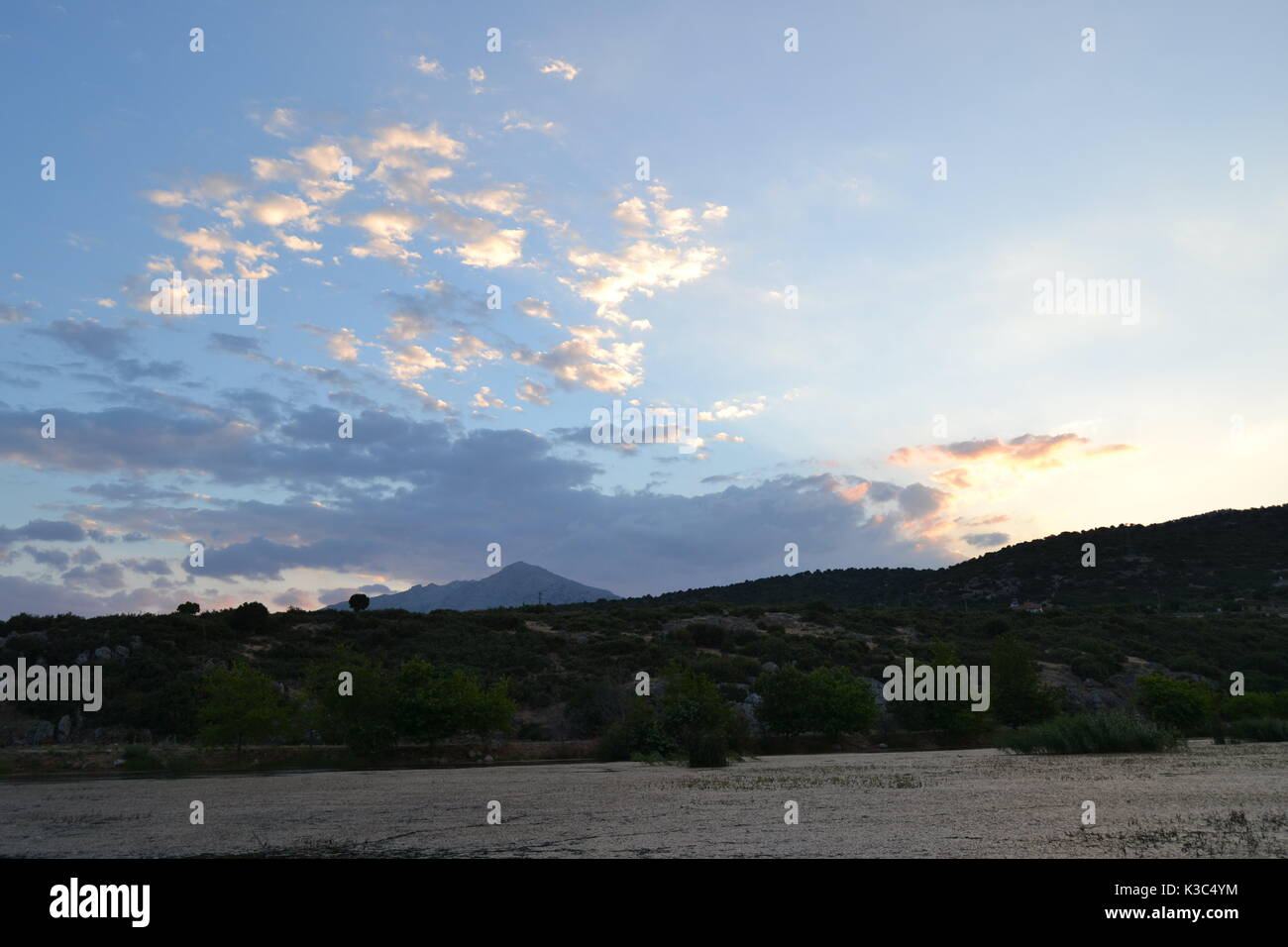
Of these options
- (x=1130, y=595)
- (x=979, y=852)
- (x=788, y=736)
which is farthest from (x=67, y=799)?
(x=1130, y=595)

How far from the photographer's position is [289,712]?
38.8 meters

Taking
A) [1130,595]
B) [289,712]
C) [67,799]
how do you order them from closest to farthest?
[67,799] < [289,712] < [1130,595]

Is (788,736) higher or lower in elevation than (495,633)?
lower

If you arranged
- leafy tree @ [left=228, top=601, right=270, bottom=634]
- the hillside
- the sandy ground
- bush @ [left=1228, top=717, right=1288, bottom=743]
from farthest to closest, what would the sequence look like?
leafy tree @ [left=228, top=601, right=270, bottom=634] → the hillside → bush @ [left=1228, top=717, right=1288, bottom=743] → the sandy ground

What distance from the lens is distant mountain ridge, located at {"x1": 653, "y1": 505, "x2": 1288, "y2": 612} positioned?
96125 millimetres

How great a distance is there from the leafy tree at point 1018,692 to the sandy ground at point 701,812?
50.4ft

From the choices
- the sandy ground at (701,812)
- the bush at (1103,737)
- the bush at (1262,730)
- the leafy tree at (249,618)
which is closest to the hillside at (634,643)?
the leafy tree at (249,618)

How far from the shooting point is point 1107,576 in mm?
103188

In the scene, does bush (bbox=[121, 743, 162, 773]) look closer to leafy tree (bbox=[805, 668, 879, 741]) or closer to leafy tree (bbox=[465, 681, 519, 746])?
leafy tree (bbox=[465, 681, 519, 746])

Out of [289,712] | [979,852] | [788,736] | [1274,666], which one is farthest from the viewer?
[1274,666]

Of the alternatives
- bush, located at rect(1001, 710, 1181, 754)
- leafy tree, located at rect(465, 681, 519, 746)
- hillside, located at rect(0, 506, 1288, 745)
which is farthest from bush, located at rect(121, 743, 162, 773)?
bush, located at rect(1001, 710, 1181, 754)

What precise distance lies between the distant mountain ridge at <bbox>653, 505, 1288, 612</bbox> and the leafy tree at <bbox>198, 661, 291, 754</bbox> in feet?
222
